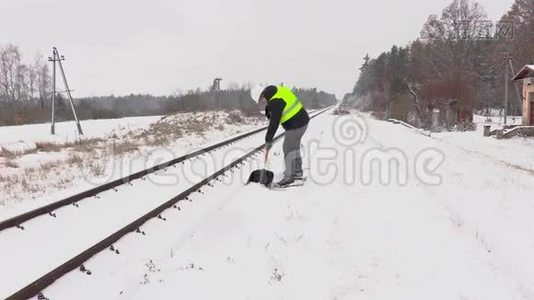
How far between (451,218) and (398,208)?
0.83 m

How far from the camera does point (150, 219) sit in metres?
5.77

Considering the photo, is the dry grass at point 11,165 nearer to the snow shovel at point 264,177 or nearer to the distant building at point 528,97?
the snow shovel at point 264,177

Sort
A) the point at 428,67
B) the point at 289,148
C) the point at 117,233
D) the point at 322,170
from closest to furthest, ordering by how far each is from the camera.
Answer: the point at 117,233
the point at 289,148
the point at 322,170
the point at 428,67

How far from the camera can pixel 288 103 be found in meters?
8.09

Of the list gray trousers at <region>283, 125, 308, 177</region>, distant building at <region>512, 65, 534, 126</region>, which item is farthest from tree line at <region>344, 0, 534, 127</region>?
gray trousers at <region>283, 125, 308, 177</region>

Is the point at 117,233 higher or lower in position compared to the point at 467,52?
lower

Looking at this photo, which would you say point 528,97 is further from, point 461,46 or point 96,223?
point 96,223

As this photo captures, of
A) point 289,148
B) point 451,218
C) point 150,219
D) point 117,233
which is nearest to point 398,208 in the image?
point 451,218

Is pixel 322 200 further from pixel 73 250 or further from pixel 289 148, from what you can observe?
pixel 73 250

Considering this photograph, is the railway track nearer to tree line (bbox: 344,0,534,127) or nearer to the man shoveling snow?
the man shoveling snow

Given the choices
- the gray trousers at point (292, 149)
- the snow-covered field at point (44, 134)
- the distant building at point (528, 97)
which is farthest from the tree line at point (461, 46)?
the gray trousers at point (292, 149)
